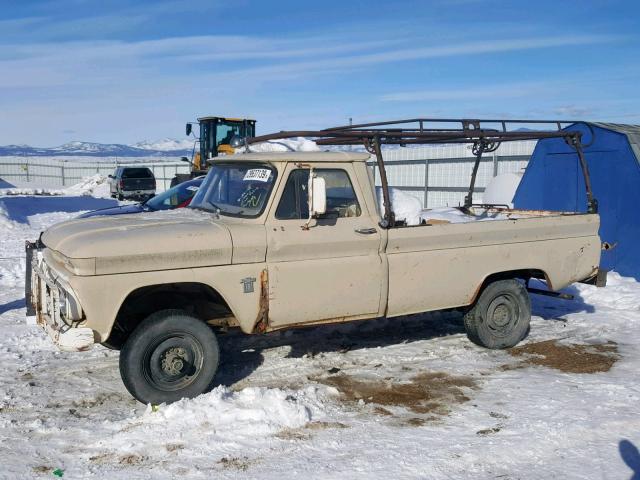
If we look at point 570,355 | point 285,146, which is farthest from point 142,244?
point 570,355

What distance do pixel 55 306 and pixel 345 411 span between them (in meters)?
2.50

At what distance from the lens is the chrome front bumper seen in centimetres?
484

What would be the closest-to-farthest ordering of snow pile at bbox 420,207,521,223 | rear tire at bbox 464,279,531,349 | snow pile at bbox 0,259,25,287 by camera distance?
1. rear tire at bbox 464,279,531,349
2. snow pile at bbox 420,207,521,223
3. snow pile at bbox 0,259,25,287

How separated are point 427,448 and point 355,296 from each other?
166 centimetres

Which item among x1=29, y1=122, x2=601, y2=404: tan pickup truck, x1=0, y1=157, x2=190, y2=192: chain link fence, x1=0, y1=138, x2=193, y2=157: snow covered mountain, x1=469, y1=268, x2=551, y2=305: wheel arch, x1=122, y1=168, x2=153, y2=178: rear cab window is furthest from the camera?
x1=0, y1=138, x2=193, y2=157: snow covered mountain

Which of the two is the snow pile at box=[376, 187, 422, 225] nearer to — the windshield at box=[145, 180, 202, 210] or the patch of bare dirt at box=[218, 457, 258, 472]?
the patch of bare dirt at box=[218, 457, 258, 472]

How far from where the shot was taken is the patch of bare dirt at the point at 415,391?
546 cm

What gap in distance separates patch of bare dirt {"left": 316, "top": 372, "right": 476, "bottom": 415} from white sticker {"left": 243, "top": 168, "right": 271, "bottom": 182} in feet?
6.28

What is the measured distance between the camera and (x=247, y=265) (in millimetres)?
5414

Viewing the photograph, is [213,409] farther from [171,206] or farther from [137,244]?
[171,206]

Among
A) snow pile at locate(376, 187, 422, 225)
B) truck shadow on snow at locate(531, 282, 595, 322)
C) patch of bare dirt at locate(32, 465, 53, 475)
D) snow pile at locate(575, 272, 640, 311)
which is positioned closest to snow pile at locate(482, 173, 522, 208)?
snow pile at locate(575, 272, 640, 311)

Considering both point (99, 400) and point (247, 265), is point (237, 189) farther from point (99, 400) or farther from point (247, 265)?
point (99, 400)

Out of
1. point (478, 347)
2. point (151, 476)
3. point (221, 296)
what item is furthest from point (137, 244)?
point (478, 347)

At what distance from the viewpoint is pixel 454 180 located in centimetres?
2158
